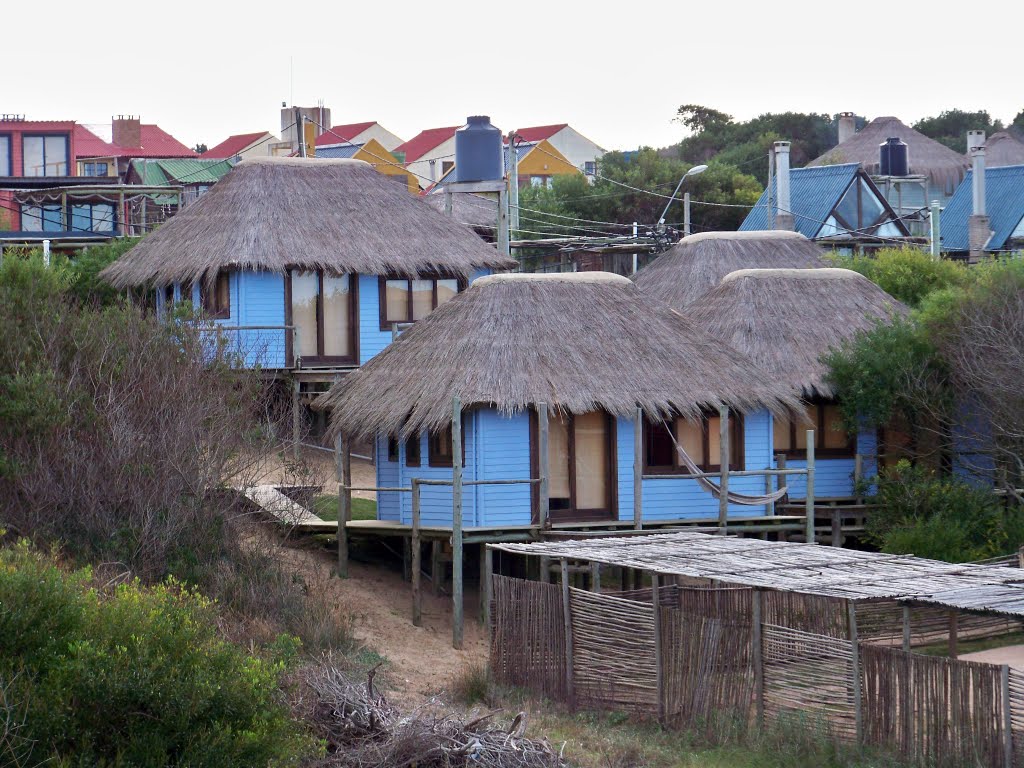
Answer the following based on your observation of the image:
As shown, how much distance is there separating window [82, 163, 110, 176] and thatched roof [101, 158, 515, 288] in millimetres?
35717

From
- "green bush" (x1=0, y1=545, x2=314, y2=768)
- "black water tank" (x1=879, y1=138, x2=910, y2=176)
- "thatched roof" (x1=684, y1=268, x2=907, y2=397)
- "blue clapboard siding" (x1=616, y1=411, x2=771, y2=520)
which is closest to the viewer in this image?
"green bush" (x1=0, y1=545, x2=314, y2=768)

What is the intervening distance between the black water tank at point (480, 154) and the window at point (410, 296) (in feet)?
7.65

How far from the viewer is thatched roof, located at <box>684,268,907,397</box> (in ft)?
88.9

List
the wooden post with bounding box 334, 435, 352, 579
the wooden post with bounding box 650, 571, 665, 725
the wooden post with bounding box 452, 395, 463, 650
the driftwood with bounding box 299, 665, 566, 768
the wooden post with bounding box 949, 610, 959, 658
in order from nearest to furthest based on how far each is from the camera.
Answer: the driftwood with bounding box 299, 665, 566, 768 → the wooden post with bounding box 949, 610, 959, 658 → the wooden post with bounding box 650, 571, 665, 725 → the wooden post with bounding box 452, 395, 463, 650 → the wooden post with bounding box 334, 435, 352, 579

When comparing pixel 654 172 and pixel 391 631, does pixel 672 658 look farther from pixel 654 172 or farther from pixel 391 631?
pixel 654 172

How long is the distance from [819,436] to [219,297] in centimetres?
1163

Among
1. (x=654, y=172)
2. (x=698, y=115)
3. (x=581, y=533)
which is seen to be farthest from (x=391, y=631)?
(x=698, y=115)

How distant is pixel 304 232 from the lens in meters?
30.9

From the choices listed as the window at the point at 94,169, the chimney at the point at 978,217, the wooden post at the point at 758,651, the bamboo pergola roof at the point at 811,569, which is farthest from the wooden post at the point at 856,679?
the window at the point at 94,169

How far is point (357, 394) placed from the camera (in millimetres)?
24359

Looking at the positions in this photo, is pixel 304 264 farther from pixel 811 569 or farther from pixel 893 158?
pixel 893 158

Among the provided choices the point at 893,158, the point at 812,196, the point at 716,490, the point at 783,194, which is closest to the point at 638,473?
the point at 716,490

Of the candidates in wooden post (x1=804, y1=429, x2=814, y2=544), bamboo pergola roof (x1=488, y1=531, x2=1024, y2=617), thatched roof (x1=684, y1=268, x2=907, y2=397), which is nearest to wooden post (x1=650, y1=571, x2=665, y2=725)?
bamboo pergola roof (x1=488, y1=531, x2=1024, y2=617)

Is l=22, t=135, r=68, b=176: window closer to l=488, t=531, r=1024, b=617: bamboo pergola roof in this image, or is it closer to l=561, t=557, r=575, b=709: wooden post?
l=488, t=531, r=1024, b=617: bamboo pergola roof
